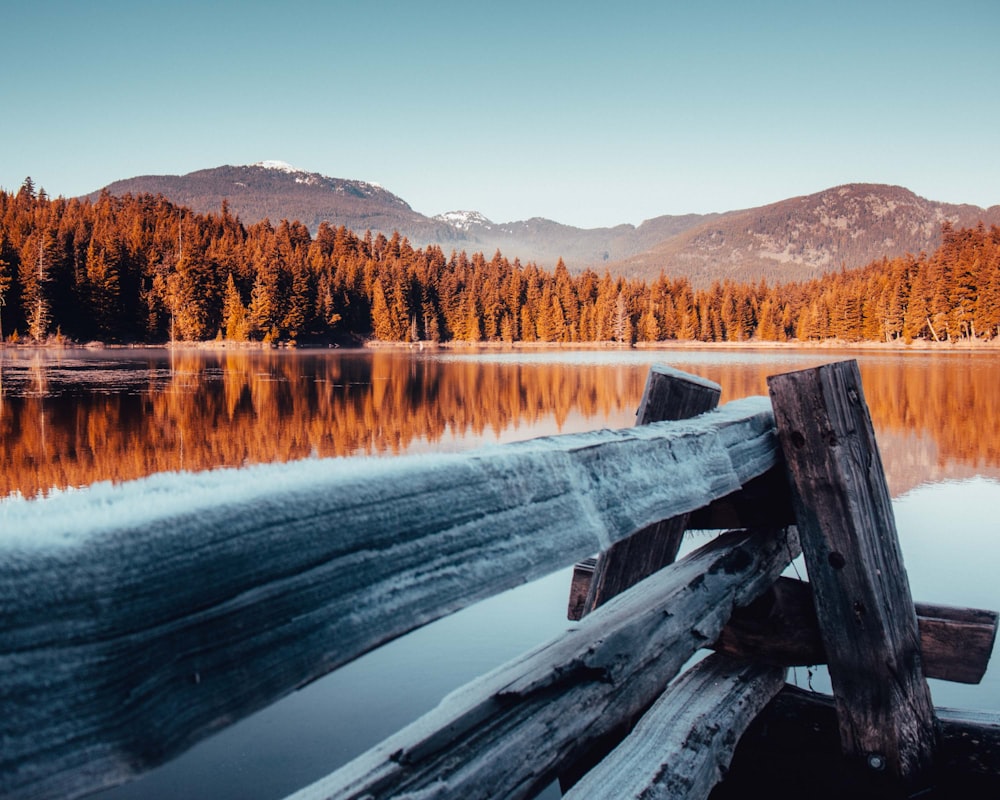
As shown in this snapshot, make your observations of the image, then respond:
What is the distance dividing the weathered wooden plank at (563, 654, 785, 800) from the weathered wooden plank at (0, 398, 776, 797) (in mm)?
911

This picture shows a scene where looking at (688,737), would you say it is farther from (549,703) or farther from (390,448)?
(390,448)

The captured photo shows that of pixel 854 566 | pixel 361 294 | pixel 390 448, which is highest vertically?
pixel 361 294

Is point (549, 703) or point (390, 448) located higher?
point (549, 703)

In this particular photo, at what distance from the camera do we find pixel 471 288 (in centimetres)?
10600

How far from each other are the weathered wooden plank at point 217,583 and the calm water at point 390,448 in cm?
282

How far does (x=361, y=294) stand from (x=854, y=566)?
95.5 metres

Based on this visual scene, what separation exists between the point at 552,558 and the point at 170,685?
61 centimetres

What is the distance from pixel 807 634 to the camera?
2428 millimetres

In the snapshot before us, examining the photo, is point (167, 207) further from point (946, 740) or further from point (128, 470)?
point (946, 740)

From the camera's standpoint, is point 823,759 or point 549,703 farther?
point 823,759

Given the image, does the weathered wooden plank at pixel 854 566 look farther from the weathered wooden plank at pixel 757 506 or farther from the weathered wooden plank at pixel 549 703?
the weathered wooden plank at pixel 549 703

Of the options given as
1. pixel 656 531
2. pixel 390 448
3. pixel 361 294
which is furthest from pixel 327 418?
pixel 361 294

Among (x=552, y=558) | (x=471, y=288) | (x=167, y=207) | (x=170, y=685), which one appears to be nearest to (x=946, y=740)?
(x=552, y=558)

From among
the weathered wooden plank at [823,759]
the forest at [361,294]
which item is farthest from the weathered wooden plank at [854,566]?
the forest at [361,294]
